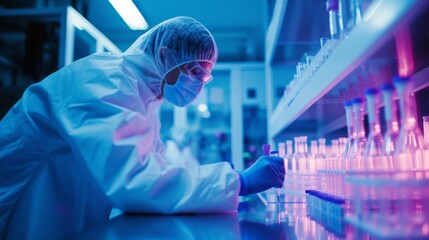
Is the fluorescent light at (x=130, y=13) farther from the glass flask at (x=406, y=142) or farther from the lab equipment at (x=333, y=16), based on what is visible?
the glass flask at (x=406, y=142)

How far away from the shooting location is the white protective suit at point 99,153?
926mm

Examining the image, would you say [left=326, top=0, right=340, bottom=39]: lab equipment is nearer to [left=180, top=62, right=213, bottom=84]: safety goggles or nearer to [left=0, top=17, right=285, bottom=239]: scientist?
[left=0, top=17, right=285, bottom=239]: scientist

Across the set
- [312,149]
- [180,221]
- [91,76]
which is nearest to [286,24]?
[312,149]

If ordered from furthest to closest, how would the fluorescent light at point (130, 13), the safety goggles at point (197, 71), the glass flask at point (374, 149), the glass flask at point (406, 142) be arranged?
the fluorescent light at point (130, 13)
the safety goggles at point (197, 71)
the glass flask at point (374, 149)
the glass flask at point (406, 142)

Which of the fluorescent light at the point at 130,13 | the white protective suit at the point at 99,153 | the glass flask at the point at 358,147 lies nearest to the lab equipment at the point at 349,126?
the glass flask at the point at 358,147

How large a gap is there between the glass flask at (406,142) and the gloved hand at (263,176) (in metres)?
0.44

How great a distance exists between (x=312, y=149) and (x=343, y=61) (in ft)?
2.76

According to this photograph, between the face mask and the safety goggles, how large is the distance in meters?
0.02

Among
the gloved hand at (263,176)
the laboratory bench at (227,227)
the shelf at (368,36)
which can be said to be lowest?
the laboratory bench at (227,227)

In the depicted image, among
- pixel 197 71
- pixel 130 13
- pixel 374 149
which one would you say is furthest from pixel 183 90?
pixel 130 13

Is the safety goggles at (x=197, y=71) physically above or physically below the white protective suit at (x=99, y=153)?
above

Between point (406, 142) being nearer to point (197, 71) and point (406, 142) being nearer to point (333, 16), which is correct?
point (333, 16)

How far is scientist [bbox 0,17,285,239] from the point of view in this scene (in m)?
0.93

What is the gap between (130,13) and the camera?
2781 millimetres
